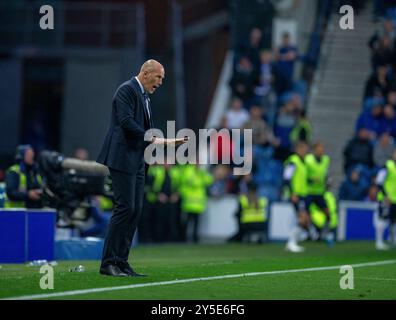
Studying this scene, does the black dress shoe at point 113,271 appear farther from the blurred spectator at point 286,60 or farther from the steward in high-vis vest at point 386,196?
the blurred spectator at point 286,60

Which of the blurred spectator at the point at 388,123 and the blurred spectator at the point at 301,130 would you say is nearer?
the blurred spectator at the point at 388,123

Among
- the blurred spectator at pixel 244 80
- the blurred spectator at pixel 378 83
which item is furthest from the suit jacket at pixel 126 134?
the blurred spectator at pixel 244 80

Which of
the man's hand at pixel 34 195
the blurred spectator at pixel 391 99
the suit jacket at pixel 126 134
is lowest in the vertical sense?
the man's hand at pixel 34 195

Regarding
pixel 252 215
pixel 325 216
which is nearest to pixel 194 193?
pixel 252 215

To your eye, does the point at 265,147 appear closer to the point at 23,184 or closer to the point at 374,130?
the point at 374,130

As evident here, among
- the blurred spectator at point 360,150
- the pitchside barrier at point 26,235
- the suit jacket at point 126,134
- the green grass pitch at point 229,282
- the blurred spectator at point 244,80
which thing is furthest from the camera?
the blurred spectator at point 244,80

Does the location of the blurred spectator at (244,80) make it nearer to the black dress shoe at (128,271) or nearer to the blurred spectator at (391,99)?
the blurred spectator at (391,99)

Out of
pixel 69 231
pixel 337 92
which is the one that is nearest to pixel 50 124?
pixel 337 92

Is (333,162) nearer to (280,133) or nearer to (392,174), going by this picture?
(280,133)

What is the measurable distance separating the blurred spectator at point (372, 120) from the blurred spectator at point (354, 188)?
44.5 inches

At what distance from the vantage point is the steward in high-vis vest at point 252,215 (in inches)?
1113

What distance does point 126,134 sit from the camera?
1409cm

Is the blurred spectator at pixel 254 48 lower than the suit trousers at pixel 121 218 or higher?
higher

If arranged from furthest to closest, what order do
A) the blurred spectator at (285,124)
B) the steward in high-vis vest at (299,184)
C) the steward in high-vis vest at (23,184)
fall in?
the blurred spectator at (285,124)
the steward in high-vis vest at (299,184)
the steward in high-vis vest at (23,184)
